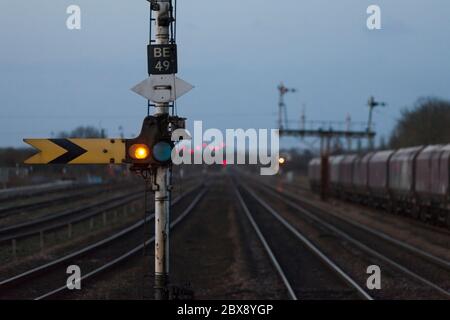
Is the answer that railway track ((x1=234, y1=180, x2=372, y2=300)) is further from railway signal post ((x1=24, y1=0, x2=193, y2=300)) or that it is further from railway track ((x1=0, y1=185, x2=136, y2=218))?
railway track ((x1=0, y1=185, x2=136, y2=218))

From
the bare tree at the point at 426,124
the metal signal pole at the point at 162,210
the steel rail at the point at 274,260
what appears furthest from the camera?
the bare tree at the point at 426,124

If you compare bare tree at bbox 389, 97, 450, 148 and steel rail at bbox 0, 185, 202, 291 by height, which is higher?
bare tree at bbox 389, 97, 450, 148

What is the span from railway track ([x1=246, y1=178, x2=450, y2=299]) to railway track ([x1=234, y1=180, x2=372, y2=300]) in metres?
1.05

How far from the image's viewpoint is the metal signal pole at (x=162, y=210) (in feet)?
24.6

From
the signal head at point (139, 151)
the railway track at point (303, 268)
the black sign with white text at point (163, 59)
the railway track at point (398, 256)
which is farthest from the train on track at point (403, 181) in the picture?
the signal head at point (139, 151)

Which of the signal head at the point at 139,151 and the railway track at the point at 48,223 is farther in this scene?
the railway track at the point at 48,223

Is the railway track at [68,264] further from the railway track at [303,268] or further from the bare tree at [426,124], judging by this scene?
the bare tree at [426,124]

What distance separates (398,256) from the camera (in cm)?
2048

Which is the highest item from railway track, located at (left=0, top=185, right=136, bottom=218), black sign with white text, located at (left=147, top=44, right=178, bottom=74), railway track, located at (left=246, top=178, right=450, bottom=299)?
black sign with white text, located at (left=147, top=44, right=178, bottom=74)

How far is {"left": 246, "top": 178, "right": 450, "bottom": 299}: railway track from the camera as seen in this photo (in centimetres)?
1542

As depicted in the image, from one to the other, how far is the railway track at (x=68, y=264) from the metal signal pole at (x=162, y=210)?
5929 millimetres

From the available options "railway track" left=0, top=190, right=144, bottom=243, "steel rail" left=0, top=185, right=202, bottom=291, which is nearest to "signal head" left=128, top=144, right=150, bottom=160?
"steel rail" left=0, top=185, right=202, bottom=291

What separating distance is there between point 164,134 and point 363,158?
40.9 m
